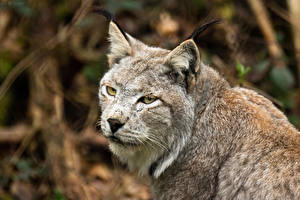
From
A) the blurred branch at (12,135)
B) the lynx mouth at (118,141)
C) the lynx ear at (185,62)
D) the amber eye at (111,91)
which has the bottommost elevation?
the blurred branch at (12,135)

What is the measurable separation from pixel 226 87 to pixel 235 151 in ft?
2.55

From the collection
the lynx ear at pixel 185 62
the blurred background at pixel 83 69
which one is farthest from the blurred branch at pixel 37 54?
the lynx ear at pixel 185 62

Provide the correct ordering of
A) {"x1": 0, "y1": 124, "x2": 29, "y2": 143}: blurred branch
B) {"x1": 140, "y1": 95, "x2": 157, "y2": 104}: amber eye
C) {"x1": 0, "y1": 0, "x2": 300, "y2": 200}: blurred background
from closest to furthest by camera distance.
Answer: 1. {"x1": 140, "y1": 95, "x2": 157, "y2": 104}: amber eye
2. {"x1": 0, "y1": 0, "x2": 300, "y2": 200}: blurred background
3. {"x1": 0, "y1": 124, "x2": 29, "y2": 143}: blurred branch

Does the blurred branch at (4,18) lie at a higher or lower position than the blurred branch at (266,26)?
lower

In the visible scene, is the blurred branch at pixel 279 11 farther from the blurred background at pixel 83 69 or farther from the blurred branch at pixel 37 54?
the blurred branch at pixel 37 54

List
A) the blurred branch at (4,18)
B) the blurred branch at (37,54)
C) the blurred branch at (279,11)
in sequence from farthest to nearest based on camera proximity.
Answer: the blurred branch at (4,18) < the blurred branch at (279,11) < the blurred branch at (37,54)

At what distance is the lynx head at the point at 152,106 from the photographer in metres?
4.72

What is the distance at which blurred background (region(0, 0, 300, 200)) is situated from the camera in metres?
7.78

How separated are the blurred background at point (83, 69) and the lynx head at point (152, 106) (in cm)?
237

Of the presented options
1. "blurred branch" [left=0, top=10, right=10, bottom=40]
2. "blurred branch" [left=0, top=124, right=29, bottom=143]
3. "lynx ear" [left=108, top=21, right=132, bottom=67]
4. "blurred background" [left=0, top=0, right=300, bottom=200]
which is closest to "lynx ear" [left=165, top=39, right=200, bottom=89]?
"lynx ear" [left=108, top=21, right=132, bottom=67]

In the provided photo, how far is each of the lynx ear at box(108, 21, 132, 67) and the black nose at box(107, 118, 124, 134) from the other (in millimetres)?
1054

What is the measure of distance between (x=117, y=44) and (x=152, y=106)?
1006 millimetres

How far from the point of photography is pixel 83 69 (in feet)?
30.0

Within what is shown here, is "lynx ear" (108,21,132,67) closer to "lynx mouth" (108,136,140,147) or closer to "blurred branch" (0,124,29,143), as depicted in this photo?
"lynx mouth" (108,136,140,147)
